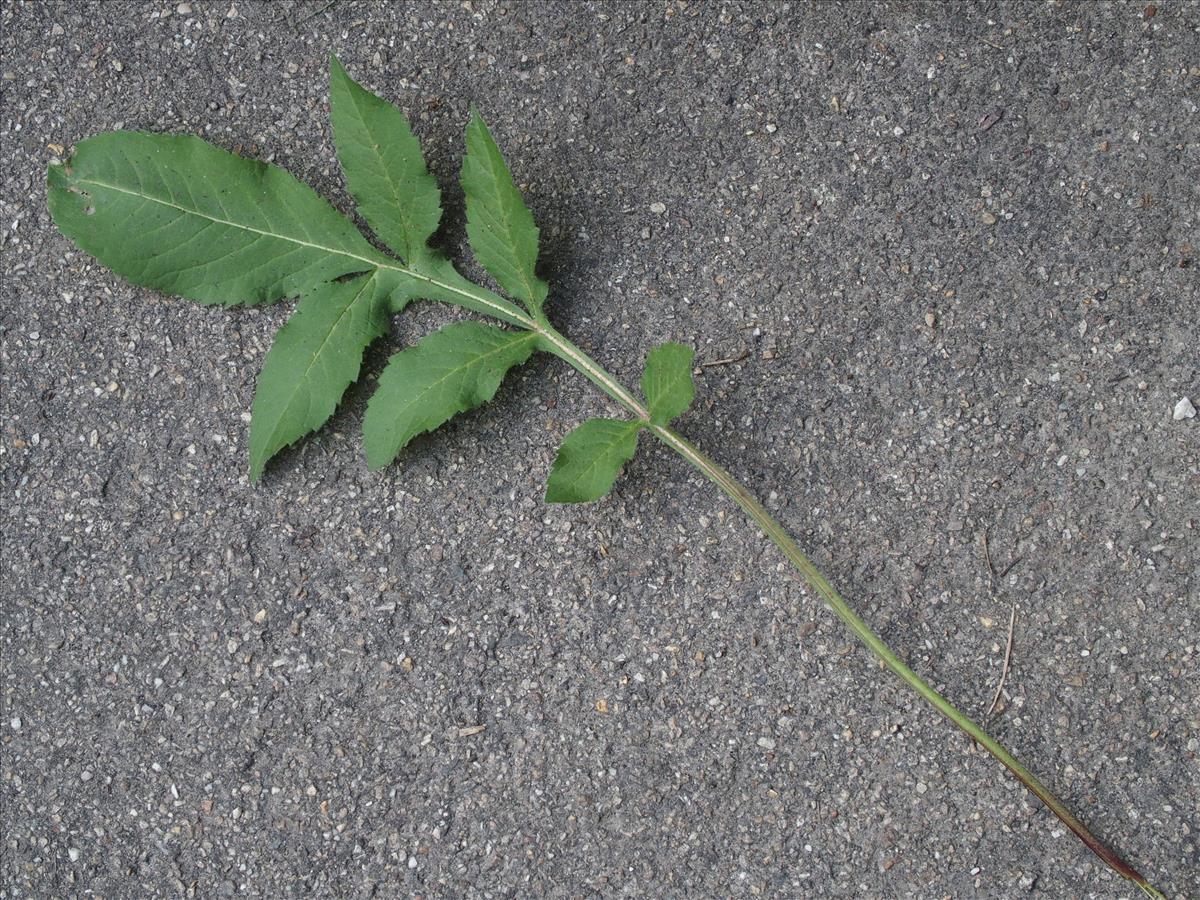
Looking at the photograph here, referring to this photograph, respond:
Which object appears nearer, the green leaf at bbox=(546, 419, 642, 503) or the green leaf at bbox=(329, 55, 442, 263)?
the green leaf at bbox=(546, 419, 642, 503)

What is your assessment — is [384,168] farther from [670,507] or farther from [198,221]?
[670,507]

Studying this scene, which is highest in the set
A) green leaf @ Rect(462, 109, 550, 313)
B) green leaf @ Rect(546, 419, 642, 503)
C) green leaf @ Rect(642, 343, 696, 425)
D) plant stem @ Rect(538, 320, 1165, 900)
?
green leaf @ Rect(462, 109, 550, 313)

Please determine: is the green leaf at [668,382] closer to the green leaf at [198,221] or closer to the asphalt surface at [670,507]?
the asphalt surface at [670,507]

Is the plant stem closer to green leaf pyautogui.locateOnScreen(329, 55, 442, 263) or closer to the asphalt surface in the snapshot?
the asphalt surface

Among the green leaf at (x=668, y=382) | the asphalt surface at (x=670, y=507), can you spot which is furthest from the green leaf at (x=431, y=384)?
the green leaf at (x=668, y=382)

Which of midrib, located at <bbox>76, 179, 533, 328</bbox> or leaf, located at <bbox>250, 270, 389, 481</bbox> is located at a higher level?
midrib, located at <bbox>76, 179, 533, 328</bbox>

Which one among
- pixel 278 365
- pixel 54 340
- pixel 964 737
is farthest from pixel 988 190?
pixel 54 340

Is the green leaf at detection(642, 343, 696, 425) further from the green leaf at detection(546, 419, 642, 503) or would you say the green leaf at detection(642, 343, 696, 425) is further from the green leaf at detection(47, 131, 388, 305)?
the green leaf at detection(47, 131, 388, 305)

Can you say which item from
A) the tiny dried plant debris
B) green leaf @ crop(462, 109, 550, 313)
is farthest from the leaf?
green leaf @ crop(462, 109, 550, 313)
